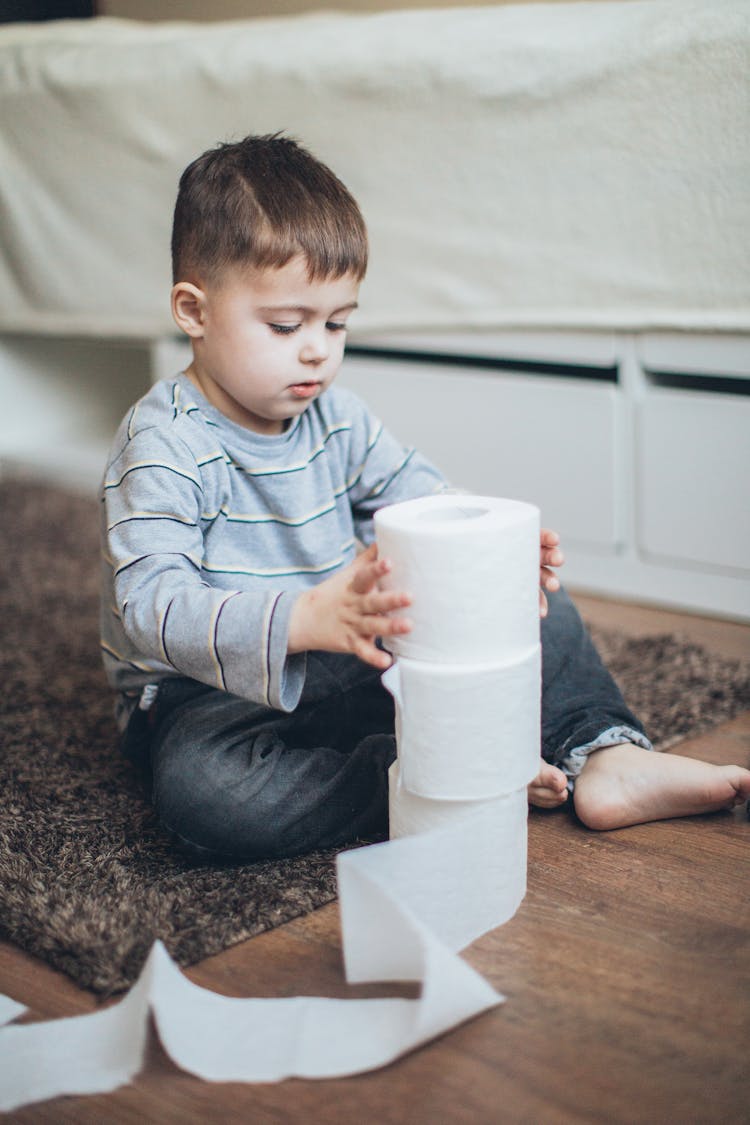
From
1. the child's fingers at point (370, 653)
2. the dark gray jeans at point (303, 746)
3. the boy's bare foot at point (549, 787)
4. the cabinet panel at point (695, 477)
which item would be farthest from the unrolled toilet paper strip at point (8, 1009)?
the cabinet panel at point (695, 477)

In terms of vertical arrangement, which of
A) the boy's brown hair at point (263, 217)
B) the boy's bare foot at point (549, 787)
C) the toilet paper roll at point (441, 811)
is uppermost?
the boy's brown hair at point (263, 217)

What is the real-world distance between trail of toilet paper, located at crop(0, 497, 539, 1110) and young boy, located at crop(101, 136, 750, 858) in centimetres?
13

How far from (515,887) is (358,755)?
0.62 ft

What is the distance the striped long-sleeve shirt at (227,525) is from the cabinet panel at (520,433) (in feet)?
1.35

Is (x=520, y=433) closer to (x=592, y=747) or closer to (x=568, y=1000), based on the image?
(x=592, y=747)

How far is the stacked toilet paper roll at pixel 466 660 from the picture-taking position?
73 centimetres

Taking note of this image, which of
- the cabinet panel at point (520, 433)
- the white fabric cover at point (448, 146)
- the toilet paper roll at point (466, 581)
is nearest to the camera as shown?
the toilet paper roll at point (466, 581)

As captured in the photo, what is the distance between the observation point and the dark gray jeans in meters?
0.89

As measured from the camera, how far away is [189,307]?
951 millimetres

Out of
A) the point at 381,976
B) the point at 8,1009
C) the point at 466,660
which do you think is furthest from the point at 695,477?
the point at 8,1009

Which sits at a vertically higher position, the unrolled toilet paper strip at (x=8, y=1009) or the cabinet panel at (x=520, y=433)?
the cabinet panel at (x=520, y=433)

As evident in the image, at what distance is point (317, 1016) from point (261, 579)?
1.26 feet

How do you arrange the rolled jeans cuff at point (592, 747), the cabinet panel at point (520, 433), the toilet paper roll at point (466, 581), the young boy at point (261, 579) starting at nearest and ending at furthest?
1. the toilet paper roll at point (466, 581)
2. the young boy at point (261, 579)
3. the rolled jeans cuff at point (592, 747)
4. the cabinet panel at point (520, 433)

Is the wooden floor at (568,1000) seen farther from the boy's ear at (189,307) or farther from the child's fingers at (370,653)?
the boy's ear at (189,307)
